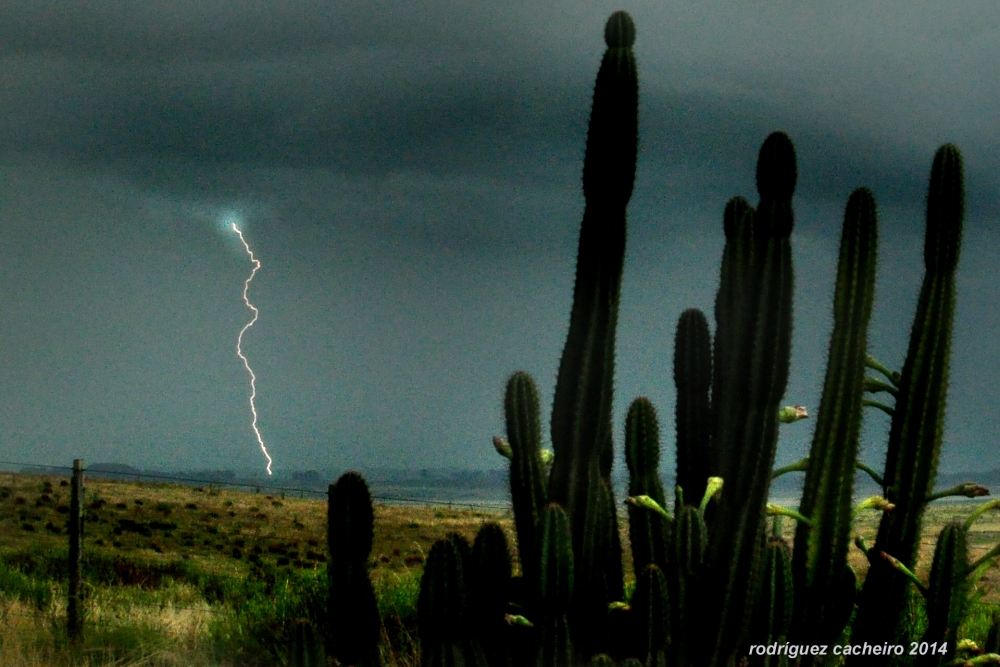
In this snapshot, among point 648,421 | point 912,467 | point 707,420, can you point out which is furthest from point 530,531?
point 912,467

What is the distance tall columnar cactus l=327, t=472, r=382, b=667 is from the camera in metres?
5.54

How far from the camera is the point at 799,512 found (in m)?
5.89

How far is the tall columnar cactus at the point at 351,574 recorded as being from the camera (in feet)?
18.2

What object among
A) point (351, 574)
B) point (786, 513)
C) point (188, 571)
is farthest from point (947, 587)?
point (188, 571)

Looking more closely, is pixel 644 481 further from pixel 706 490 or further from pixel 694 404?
pixel 694 404

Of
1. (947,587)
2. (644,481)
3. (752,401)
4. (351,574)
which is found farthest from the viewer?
(947,587)

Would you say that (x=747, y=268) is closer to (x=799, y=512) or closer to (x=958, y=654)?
(x=799, y=512)

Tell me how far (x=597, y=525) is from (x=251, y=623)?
3832 millimetres

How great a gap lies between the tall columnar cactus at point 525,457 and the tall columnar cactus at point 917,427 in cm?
195

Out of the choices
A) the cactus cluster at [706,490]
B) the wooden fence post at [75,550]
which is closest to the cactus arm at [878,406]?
the cactus cluster at [706,490]

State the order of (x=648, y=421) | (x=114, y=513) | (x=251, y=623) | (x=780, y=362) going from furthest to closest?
(x=114, y=513) < (x=251, y=623) < (x=648, y=421) < (x=780, y=362)

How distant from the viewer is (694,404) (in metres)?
6.00

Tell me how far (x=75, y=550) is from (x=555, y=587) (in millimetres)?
6399

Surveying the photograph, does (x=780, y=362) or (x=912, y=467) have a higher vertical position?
(x=780, y=362)
